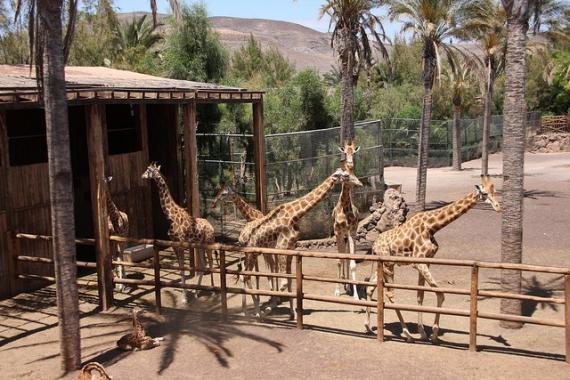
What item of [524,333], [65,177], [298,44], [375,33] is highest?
[298,44]

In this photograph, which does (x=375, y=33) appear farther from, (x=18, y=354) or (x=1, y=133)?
(x=18, y=354)

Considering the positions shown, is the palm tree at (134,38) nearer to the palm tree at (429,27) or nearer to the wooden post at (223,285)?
the palm tree at (429,27)

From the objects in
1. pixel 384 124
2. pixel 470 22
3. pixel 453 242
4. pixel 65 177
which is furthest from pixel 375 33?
pixel 384 124

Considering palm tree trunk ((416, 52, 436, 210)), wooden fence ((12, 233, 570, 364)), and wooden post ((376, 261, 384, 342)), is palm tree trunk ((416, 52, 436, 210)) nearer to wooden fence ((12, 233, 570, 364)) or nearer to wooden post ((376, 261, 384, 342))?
wooden fence ((12, 233, 570, 364))

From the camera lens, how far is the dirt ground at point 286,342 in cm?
800

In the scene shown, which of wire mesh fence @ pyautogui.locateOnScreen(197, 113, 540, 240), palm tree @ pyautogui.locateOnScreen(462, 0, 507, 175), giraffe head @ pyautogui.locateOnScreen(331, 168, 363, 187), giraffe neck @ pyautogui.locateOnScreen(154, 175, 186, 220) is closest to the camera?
giraffe head @ pyautogui.locateOnScreen(331, 168, 363, 187)

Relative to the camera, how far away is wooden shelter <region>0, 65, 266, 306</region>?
35.4ft

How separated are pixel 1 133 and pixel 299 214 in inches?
236

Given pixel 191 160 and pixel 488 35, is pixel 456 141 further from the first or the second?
pixel 191 160

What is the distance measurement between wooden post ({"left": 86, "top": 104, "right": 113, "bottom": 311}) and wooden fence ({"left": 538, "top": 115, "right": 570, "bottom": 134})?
35413 millimetres

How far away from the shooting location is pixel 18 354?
28.9 feet

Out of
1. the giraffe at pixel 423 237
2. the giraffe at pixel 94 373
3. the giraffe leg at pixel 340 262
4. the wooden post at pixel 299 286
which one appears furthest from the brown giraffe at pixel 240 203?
Answer: the giraffe at pixel 94 373

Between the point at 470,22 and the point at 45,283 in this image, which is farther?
the point at 470,22

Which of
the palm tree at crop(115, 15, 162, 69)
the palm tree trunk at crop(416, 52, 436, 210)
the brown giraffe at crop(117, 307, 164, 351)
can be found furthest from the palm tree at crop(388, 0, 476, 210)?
the palm tree at crop(115, 15, 162, 69)
